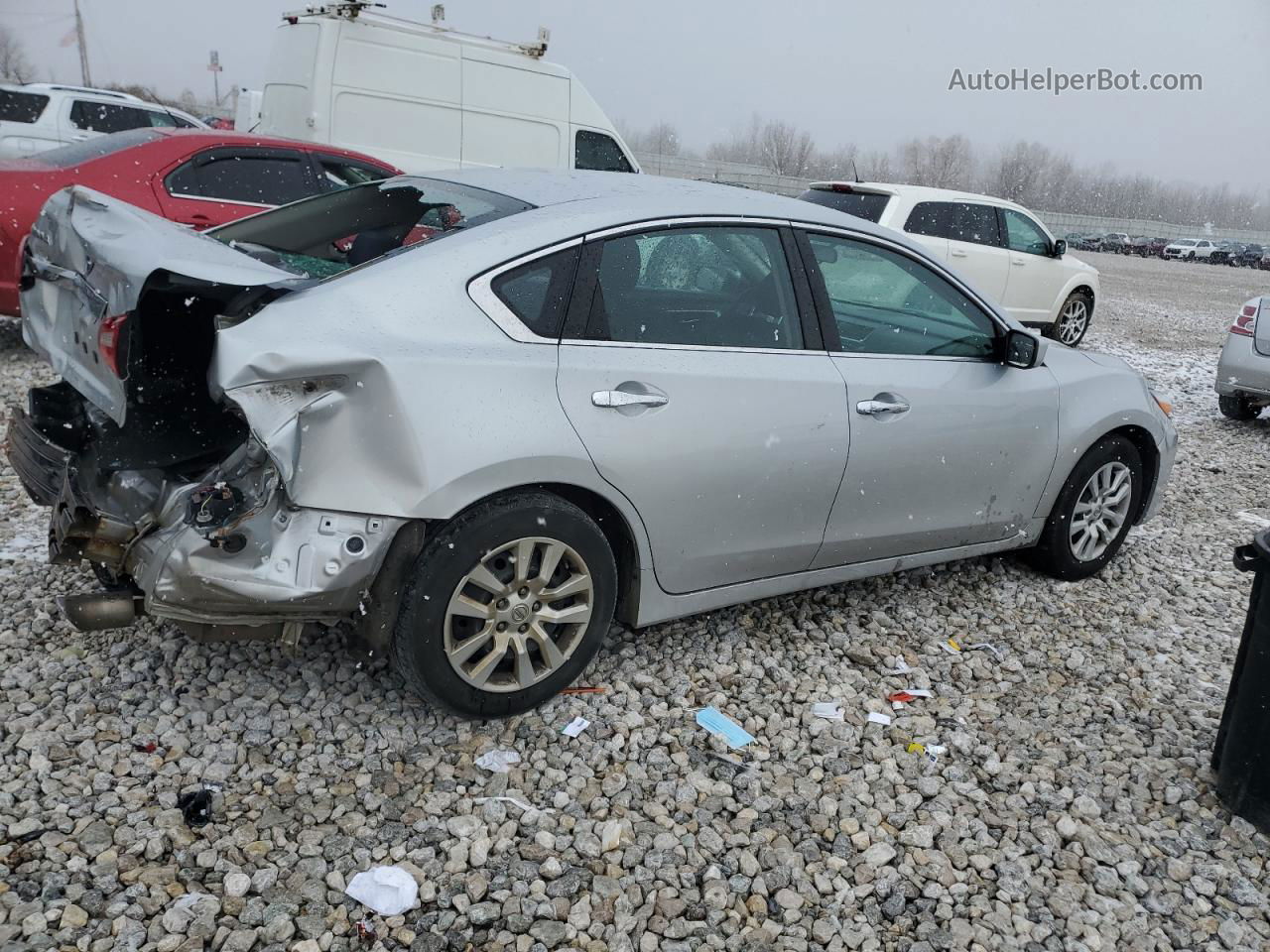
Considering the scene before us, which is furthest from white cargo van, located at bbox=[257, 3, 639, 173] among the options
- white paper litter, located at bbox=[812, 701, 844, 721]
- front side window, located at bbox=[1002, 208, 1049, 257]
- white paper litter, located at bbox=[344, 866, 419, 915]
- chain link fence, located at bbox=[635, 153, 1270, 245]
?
chain link fence, located at bbox=[635, 153, 1270, 245]

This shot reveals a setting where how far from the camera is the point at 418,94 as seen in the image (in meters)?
10.5

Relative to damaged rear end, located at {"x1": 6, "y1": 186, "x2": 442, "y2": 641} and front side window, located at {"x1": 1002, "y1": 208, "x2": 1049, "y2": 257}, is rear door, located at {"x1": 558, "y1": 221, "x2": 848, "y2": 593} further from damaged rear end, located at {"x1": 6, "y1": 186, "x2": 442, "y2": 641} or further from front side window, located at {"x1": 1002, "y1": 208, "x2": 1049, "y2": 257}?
front side window, located at {"x1": 1002, "y1": 208, "x2": 1049, "y2": 257}

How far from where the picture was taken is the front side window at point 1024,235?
11.1 meters

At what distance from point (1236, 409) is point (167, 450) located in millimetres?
9021

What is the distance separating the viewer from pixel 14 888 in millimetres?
2375

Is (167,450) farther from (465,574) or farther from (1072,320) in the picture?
(1072,320)

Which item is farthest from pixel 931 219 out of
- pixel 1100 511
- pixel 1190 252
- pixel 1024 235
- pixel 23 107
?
pixel 1190 252

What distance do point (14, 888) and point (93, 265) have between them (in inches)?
66.5

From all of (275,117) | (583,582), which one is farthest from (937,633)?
(275,117)

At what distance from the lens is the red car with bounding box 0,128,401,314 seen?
6391 millimetres

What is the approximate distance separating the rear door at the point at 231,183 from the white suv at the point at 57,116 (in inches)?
310

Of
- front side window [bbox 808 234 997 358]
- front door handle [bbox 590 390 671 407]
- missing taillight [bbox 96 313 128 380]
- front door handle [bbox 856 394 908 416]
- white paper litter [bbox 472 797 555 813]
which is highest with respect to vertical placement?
front side window [bbox 808 234 997 358]

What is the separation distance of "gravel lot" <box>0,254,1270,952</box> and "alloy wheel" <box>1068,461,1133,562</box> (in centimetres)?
59

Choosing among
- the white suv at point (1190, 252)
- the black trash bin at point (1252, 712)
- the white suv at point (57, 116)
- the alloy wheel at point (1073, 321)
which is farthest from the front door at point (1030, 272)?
the white suv at point (1190, 252)
